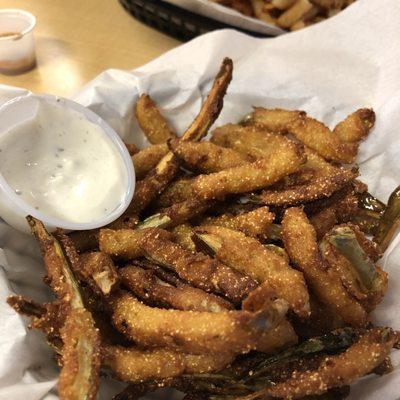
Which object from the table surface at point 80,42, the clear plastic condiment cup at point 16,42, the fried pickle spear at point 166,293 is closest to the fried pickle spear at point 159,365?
the fried pickle spear at point 166,293

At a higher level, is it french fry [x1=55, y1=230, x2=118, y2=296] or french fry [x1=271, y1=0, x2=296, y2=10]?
french fry [x1=271, y1=0, x2=296, y2=10]

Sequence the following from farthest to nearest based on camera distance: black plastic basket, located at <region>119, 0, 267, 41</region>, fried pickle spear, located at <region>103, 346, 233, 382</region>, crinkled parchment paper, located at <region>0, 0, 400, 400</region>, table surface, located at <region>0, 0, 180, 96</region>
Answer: table surface, located at <region>0, 0, 180, 96</region>, black plastic basket, located at <region>119, 0, 267, 41</region>, crinkled parchment paper, located at <region>0, 0, 400, 400</region>, fried pickle spear, located at <region>103, 346, 233, 382</region>

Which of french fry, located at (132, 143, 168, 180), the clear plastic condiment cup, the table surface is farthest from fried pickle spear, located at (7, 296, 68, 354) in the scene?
the clear plastic condiment cup

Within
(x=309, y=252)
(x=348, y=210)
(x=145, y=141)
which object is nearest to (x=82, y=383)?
(x=309, y=252)

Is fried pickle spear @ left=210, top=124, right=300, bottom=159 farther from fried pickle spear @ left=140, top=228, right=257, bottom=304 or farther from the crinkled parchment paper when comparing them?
fried pickle spear @ left=140, top=228, right=257, bottom=304

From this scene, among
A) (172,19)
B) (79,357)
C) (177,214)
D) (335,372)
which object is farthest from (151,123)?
(335,372)

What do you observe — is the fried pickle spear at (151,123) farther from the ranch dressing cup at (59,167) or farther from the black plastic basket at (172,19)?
the black plastic basket at (172,19)

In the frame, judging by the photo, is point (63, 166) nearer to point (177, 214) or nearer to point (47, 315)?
point (177, 214)
